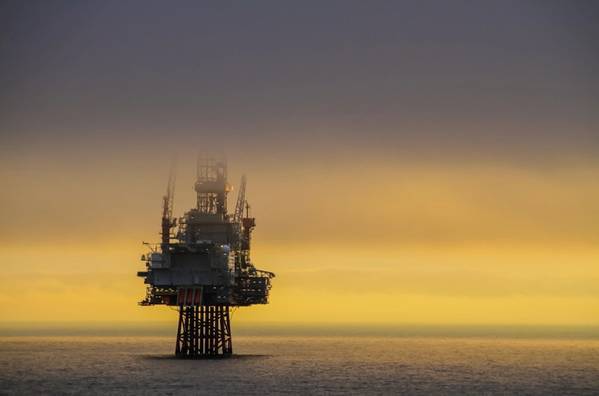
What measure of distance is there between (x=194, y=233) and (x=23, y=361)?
1769 inches

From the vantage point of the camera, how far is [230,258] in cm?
11575

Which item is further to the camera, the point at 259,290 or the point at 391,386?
the point at 259,290

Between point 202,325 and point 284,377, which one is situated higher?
point 202,325

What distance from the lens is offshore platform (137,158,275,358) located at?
11425 cm

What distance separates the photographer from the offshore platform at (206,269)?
11425 centimetres

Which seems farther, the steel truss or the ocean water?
the steel truss

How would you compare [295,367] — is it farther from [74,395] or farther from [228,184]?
[74,395]

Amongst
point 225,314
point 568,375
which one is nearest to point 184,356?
point 225,314

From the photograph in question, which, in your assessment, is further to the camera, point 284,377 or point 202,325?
point 202,325

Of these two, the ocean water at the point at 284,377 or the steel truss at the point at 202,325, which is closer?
the ocean water at the point at 284,377

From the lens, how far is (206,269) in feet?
375

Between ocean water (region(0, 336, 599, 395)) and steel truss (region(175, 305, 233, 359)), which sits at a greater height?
steel truss (region(175, 305, 233, 359))

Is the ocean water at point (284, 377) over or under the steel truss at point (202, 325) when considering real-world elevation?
under

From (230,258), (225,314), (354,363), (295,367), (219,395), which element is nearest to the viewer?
(219,395)
